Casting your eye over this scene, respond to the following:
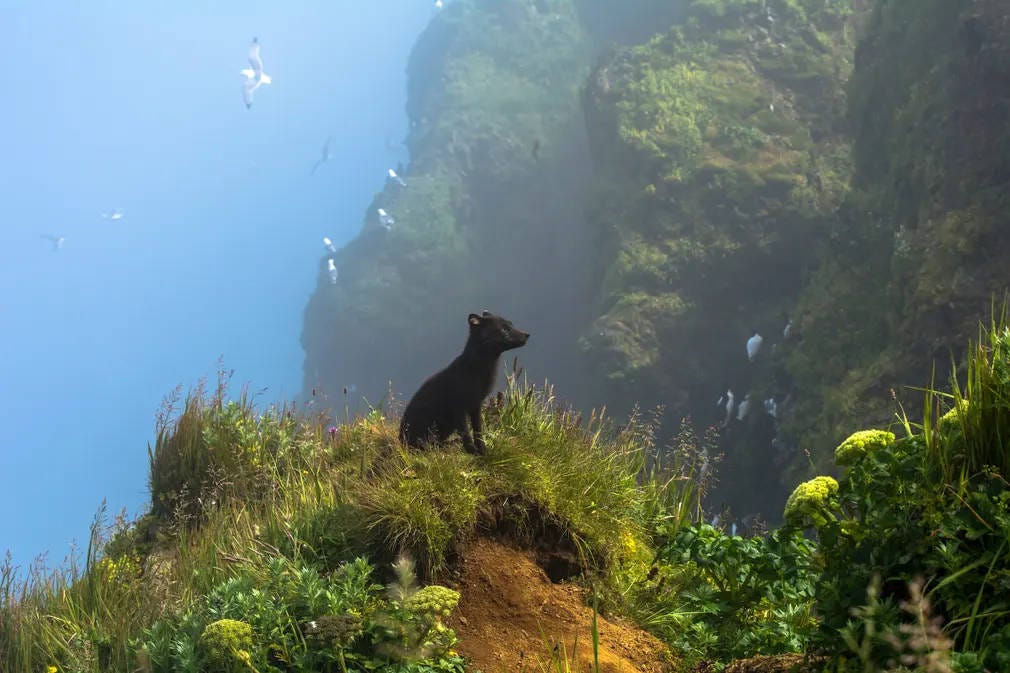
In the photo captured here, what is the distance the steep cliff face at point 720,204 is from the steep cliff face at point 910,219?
2818mm

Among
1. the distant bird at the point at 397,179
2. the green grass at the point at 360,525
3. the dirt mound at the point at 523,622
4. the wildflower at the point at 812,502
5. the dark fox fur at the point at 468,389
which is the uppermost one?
the distant bird at the point at 397,179

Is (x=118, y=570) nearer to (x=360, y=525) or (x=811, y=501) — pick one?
(x=360, y=525)

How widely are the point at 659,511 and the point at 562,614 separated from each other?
1.70 metres

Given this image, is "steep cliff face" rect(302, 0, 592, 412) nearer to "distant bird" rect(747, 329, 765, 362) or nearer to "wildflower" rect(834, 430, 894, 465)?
"distant bird" rect(747, 329, 765, 362)

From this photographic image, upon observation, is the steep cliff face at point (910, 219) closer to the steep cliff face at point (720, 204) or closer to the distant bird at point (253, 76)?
the steep cliff face at point (720, 204)

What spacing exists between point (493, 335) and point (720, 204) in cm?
2384

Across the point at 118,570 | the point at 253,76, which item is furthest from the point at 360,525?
the point at 253,76

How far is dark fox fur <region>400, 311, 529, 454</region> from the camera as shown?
499 centimetres

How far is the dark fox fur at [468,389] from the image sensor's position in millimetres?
4988

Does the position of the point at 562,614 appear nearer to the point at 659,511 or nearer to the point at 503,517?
the point at 503,517

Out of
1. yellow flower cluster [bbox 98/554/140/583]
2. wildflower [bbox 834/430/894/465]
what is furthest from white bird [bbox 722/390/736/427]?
wildflower [bbox 834/430/894/465]

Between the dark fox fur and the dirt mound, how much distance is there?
0.75 meters

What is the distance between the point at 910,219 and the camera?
18.0 meters

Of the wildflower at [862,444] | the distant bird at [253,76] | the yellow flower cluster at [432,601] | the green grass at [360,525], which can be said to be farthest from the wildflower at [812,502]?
the distant bird at [253,76]
